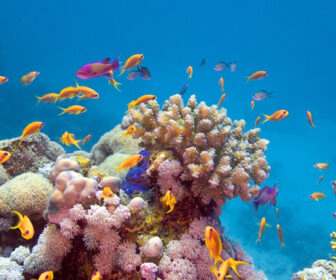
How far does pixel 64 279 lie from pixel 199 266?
167 centimetres

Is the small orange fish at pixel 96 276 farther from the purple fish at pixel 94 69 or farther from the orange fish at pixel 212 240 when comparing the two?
the purple fish at pixel 94 69

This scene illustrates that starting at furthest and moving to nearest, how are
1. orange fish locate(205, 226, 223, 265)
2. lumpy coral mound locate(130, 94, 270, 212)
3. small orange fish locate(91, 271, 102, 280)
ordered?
lumpy coral mound locate(130, 94, 270, 212) < small orange fish locate(91, 271, 102, 280) < orange fish locate(205, 226, 223, 265)

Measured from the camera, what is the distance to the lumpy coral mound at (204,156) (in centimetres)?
320

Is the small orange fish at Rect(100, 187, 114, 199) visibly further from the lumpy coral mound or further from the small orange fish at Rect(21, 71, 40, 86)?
the small orange fish at Rect(21, 71, 40, 86)

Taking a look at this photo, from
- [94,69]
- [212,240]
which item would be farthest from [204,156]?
[94,69]

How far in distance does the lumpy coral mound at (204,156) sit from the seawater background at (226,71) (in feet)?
47.8

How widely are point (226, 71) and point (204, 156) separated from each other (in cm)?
8027

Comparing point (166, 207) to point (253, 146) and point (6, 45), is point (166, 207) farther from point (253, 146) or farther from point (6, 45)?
point (6, 45)

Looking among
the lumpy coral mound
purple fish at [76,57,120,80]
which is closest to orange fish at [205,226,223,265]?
the lumpy coral mound

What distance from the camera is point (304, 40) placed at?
7588cm

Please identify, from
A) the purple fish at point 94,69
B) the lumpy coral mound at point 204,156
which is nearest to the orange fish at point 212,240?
the lumpy coral mound at point 204,156

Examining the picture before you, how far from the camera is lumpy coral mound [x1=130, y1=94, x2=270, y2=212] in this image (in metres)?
3.20

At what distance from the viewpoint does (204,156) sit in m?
3.17

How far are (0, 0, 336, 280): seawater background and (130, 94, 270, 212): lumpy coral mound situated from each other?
14.6m
